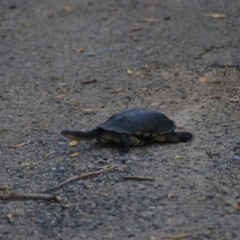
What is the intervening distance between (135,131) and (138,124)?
7 centimetres

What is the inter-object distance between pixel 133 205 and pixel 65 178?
2.35 ft

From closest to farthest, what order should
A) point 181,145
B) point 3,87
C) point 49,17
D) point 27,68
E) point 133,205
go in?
point 133,205, point 181,145, point 3,87, point 27,68, point 49,17

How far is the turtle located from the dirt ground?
0.31 feet

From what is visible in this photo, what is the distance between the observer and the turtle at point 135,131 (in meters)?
5.33

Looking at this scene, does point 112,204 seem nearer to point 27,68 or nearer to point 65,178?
point 65,178

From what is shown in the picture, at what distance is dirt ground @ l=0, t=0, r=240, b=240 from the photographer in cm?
421

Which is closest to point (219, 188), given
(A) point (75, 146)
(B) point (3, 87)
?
(A) point (75, 146)

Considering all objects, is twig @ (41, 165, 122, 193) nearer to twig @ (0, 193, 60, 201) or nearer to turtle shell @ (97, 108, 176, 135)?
twig @ (0, 193, 60, 201)

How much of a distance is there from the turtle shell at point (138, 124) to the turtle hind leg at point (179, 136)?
52 mm

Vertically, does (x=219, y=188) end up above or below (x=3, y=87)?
above

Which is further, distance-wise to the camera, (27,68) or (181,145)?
(27,68)

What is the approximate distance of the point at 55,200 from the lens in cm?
449

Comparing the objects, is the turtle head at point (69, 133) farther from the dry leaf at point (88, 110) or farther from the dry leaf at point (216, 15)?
the dry leaf at point (216, 15)

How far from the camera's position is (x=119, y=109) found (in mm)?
6680
